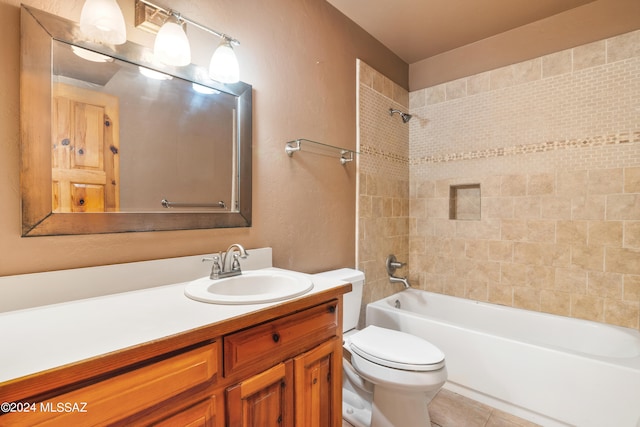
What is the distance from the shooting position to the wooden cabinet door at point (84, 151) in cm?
100

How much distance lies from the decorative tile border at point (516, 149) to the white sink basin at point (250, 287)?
1.27 m

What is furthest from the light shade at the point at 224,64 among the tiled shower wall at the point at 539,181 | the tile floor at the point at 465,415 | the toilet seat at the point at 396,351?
the tile floor at the point at 465,415

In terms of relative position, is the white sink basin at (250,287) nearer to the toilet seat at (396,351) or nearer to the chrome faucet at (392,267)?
the toilet seat at (396,351)

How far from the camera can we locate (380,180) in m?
2.44

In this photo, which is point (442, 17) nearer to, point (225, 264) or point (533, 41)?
point (533, 41)

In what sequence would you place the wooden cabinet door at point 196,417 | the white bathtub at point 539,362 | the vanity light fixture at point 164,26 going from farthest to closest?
the white bathtub at point 539,362, the vanity light fixture at point 164,26, the wooden cabinet door at point 196,417

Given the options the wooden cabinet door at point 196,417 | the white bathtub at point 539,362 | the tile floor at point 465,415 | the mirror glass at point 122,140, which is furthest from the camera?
the tile floor at point 465,415

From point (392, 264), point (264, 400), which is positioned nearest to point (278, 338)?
point (264, 400)

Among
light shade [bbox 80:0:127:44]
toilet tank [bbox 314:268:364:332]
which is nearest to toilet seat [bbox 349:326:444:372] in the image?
toilet tank [bbox 314:268:364:332]

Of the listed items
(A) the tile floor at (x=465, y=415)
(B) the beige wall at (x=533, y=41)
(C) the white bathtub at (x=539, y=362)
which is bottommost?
(A) the tile floor at (x=465, y=415)

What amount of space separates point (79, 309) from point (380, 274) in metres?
1.96

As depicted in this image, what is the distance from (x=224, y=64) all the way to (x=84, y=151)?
2.20ft

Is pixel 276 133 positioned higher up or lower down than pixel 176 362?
higher up

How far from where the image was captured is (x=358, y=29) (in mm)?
2236
